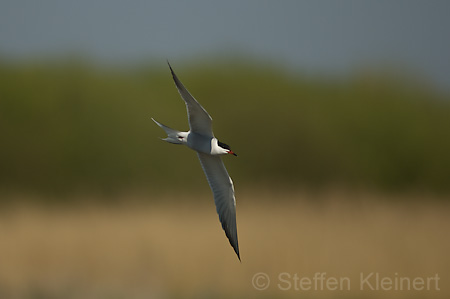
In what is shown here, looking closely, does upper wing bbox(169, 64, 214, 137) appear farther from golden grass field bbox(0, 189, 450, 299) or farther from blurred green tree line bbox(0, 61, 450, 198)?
blurred green tree line bbox(0, 61, 450, 198)

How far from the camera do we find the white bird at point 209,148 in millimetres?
4961

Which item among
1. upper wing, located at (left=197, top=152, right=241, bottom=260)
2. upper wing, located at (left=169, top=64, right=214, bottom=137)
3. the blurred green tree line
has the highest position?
upper wing, located at (left=169, top=64, right=214, bottom=137)

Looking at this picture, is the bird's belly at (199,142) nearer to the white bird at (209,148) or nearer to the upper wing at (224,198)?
the white bird at (209,148)

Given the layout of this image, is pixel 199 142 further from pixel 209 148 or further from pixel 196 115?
pixel 196 115

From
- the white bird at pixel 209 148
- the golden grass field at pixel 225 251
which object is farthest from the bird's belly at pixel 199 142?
the golden grass field at pixel 225 251

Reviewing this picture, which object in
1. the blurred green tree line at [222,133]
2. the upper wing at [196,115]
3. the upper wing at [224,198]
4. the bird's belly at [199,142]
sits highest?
the upper wing at [196,115]

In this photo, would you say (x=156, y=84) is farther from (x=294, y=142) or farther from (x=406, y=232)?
(x=406, y=232)

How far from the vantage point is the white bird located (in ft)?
16.3

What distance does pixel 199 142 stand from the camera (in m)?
5.19

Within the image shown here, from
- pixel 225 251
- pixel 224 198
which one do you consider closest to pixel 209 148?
pixel 224 198

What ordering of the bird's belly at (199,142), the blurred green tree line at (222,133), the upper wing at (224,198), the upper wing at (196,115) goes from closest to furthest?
the upper wing at (196,115), the bird's belly at (199,142), the upper wing at (224,198), the blurred green tree line at (222,133)

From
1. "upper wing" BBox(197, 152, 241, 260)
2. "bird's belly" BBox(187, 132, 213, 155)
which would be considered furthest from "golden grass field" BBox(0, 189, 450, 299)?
"bird's belly" BBox(187, 132, 213, 155)

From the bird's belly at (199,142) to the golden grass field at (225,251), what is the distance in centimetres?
390

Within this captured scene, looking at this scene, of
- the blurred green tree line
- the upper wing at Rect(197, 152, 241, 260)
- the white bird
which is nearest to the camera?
the white bird
